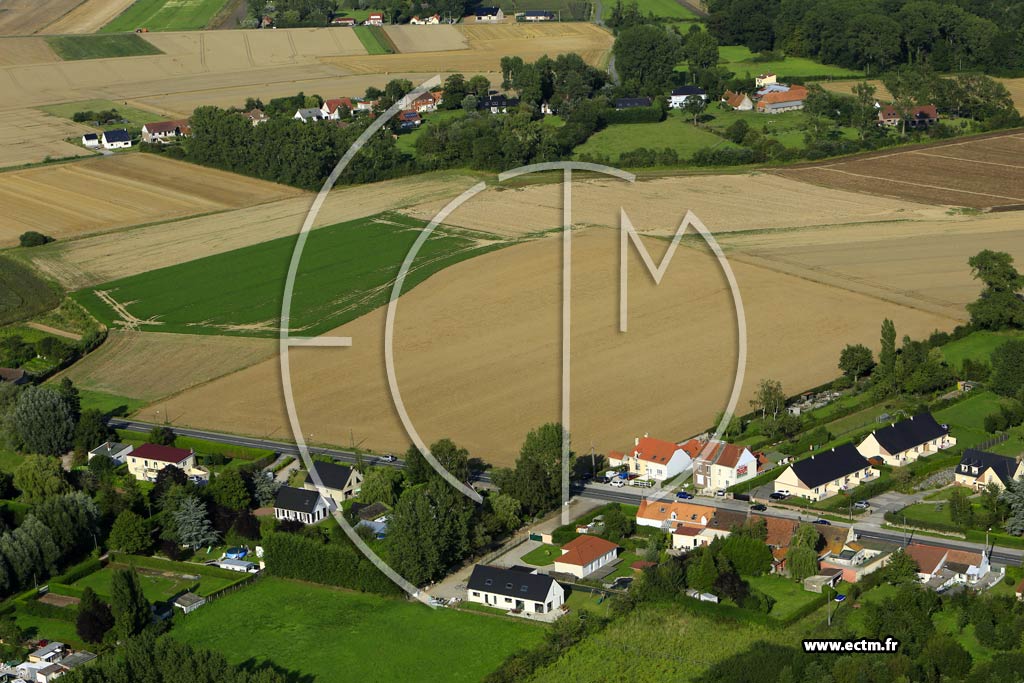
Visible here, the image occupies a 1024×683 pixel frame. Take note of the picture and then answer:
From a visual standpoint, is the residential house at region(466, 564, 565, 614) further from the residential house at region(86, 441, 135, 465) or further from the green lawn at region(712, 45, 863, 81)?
the green lawn at region(712, 45, 863, 81)

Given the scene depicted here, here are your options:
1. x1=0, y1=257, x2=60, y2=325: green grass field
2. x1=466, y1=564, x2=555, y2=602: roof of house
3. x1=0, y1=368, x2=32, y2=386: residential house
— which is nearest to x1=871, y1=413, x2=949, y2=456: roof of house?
x1=466, y1=564, x2=555, y2=602: roof of house

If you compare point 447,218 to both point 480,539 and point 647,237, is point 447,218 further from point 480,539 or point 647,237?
point 480,539

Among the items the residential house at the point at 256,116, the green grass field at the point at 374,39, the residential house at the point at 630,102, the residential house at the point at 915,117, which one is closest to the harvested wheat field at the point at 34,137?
the residential house at the point at 256,116

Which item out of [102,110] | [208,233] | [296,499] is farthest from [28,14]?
[296,499]

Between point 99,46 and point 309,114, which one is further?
point 99,46

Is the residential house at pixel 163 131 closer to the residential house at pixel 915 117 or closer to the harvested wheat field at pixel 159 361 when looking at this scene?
the harvested wheat field at pixel 159 361

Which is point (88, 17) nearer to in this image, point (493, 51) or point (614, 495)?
point (493, 51)
